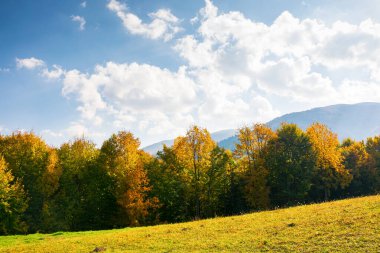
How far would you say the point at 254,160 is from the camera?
240ft

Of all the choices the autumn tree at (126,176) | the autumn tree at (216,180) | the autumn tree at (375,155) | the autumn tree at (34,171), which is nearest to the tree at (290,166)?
the autumn tree at (216,180)

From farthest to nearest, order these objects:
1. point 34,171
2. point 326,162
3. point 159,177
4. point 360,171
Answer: point 360,171
point 326,162
point 159,177
point 34,171

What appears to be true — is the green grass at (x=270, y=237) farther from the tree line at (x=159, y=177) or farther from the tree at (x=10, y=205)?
the tree at (x=10, y=205)

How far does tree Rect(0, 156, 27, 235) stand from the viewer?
59.5 m

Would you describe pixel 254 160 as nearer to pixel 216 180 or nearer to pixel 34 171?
pixel 216 180

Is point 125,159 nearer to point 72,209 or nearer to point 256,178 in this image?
point 72,209

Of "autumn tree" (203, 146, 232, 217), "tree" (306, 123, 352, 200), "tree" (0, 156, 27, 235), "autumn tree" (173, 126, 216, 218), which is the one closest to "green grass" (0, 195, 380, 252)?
"tree" (0, 156, 27, 235)

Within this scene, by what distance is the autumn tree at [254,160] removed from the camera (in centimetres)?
6975

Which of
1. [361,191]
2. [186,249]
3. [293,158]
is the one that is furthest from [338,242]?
[361,191]

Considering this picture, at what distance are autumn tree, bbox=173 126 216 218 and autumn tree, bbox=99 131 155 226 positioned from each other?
30.7 feet

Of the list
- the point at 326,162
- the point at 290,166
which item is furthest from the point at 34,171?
the point at 326,162

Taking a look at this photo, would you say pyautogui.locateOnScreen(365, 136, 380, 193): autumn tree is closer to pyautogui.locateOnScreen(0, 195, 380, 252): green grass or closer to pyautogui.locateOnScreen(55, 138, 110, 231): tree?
pyautogui.locateOnScreen(0, 195, 380, 252): green grass

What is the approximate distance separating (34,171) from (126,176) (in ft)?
68.0

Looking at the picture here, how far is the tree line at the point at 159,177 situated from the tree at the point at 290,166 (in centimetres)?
22
